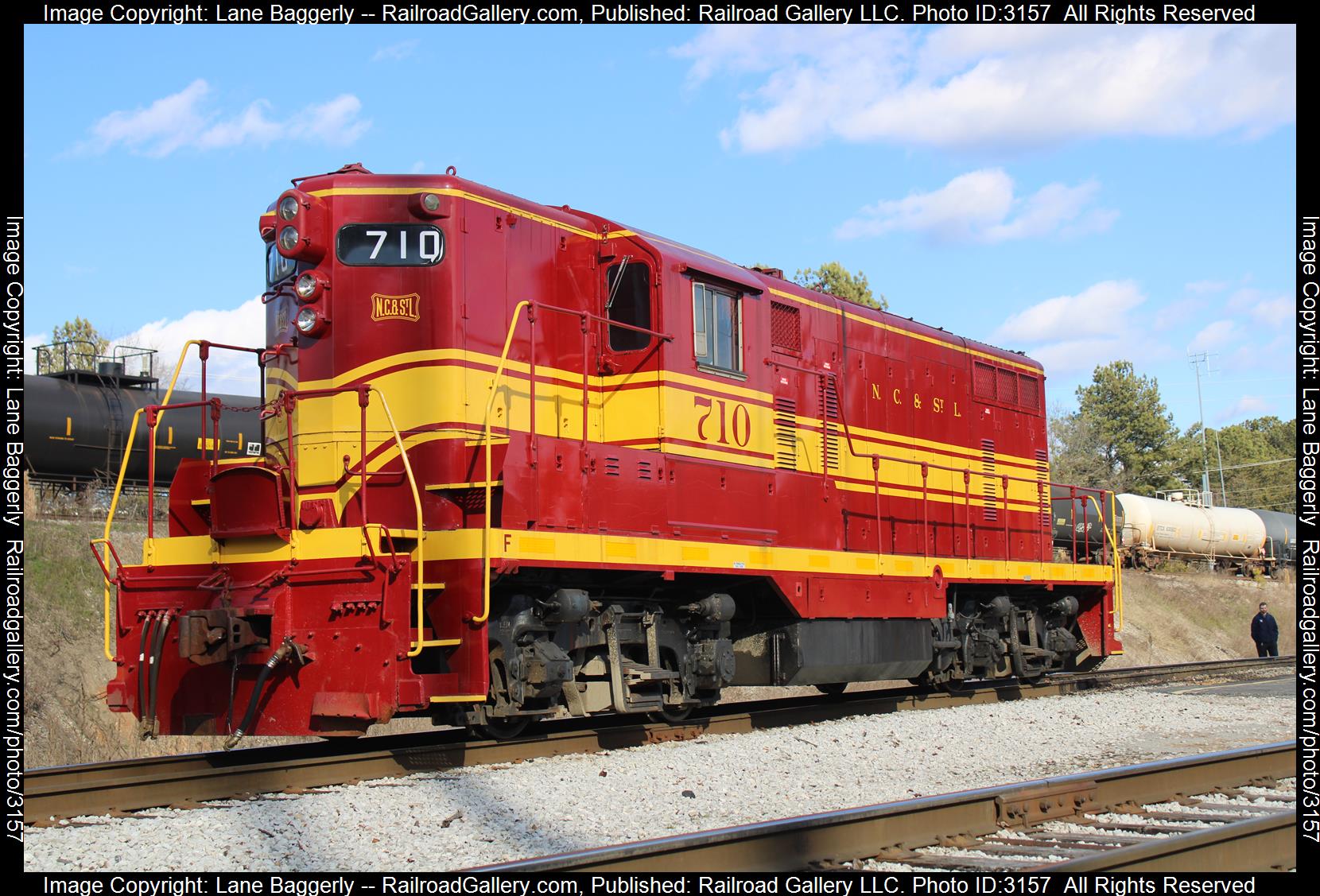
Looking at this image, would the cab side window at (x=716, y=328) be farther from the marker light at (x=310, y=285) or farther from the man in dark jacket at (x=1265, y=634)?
the man in dark jacket at (x=1265, y=634)

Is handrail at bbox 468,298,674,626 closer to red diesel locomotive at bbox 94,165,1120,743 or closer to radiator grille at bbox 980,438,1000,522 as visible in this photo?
red diesel locomotive at bbox 94,165,1120,743

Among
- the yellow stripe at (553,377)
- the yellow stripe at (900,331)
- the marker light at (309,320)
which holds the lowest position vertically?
the yellow stripe at (553,377)

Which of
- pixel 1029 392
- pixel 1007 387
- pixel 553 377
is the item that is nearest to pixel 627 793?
pixel 553 377

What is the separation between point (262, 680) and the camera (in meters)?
7.58

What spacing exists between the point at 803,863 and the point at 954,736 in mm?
5267

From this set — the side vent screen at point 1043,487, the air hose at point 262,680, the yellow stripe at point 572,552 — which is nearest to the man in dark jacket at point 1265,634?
the side vent screen at point 1043,487

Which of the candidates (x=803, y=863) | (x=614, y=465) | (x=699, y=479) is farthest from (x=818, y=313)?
(x=803, y=863)

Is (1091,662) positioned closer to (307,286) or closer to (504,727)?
(504,727)

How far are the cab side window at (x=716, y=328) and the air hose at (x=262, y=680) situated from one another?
4.13 m

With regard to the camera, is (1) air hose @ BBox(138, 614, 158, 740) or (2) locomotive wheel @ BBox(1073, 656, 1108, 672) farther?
(2) locomotive wheel @ BBox(1073, 656, 1108, 672)

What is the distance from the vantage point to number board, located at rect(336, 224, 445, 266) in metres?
8.89

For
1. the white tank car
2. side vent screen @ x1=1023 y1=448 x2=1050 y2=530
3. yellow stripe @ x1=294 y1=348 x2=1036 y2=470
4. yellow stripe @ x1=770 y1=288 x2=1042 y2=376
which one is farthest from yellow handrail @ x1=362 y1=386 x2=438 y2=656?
the white tank car

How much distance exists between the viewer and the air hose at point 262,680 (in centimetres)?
758

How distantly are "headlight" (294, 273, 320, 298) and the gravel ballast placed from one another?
3583 millimetres
